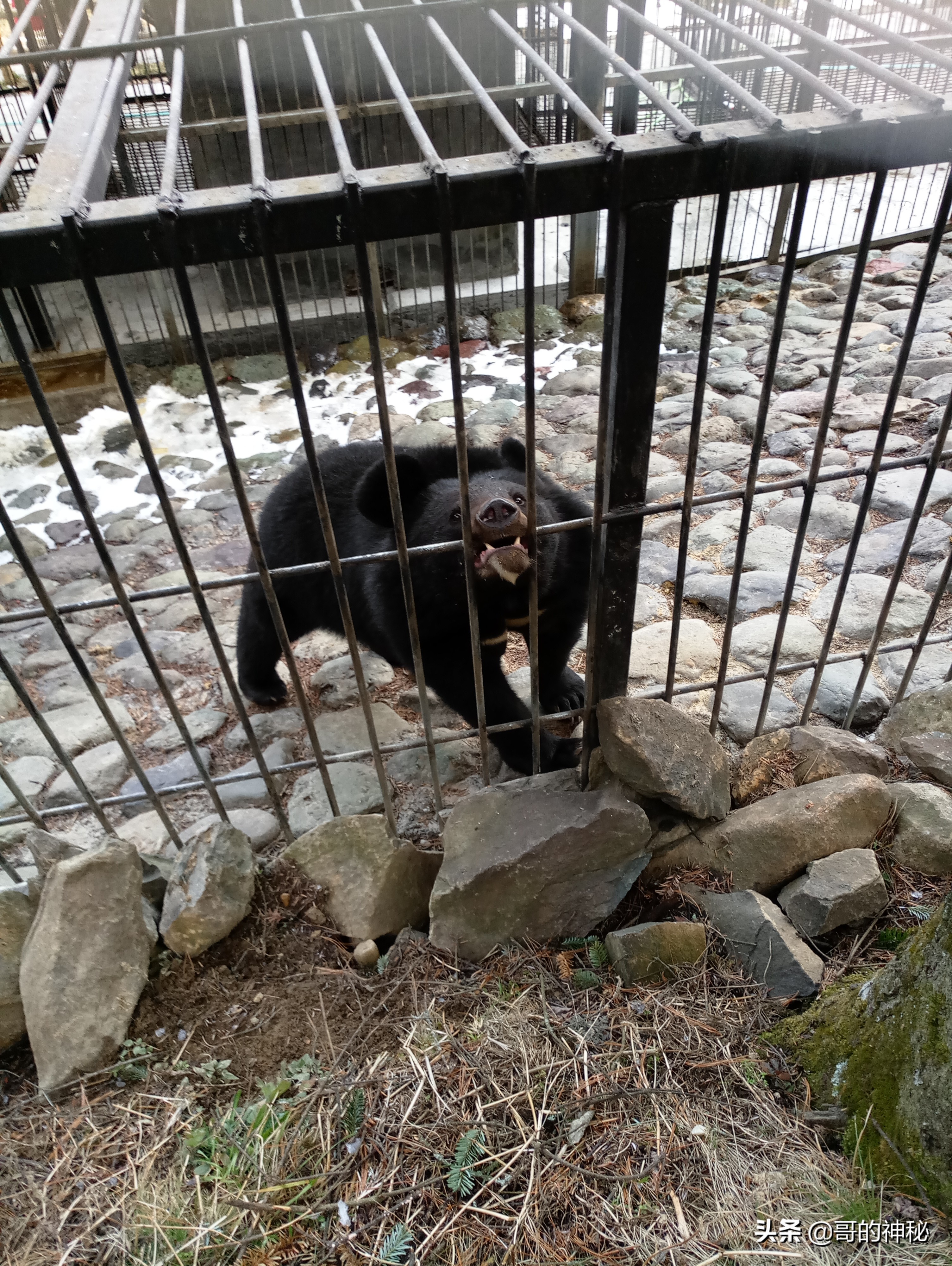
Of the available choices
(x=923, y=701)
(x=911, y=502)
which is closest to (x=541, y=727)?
(x=923, y=701)

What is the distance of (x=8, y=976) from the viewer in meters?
2.43

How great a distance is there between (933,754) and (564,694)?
4.65 ft

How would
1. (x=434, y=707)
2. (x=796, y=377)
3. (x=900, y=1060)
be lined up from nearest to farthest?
(x=900, y=1060), (x=434, y=707), (x=796, y=377)

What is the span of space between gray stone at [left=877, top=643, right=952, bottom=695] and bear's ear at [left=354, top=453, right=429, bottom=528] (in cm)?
193

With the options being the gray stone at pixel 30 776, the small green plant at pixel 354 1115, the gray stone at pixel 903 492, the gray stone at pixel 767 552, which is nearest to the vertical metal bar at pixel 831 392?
the gray stone at pixel 767 552

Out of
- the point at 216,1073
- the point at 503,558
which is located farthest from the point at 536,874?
the point at 216,1073

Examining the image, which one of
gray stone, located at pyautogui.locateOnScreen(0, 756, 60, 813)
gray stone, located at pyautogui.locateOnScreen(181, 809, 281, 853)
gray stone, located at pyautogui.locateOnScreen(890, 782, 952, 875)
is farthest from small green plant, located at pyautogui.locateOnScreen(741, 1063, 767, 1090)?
gray stone, located at pyautogui.locateOnScreen(0, 756, 60, 813)

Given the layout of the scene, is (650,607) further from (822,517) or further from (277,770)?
(277,770)

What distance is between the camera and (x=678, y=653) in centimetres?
367

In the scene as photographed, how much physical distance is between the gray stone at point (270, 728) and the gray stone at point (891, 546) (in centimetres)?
266

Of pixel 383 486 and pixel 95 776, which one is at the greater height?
pixel 383 486

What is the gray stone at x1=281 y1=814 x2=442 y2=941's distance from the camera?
8.58 ft

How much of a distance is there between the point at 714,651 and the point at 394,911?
190 centimetres

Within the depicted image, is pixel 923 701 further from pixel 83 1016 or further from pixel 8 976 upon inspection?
pixel 8 976
